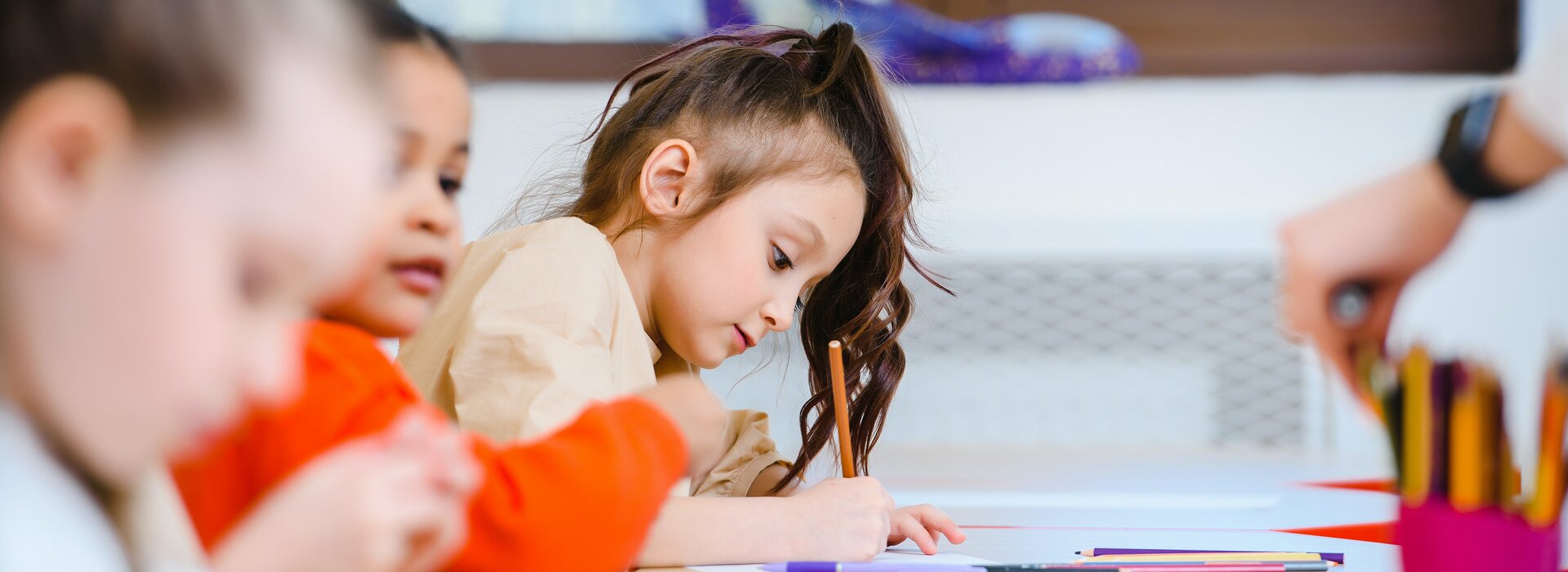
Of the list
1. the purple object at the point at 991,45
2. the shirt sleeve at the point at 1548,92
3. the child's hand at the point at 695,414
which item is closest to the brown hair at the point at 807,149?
the child's hand at the point at 695,414

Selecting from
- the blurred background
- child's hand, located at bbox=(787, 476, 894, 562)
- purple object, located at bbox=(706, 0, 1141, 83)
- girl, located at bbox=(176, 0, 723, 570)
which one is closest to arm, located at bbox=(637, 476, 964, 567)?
child's hand, located at bbox=(787, 476, 894, 562)

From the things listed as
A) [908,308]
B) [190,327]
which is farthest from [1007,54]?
[190,327]

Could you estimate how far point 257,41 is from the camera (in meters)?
0.24

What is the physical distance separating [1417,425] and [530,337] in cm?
36

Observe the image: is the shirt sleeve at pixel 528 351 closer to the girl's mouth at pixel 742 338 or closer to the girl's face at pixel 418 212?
the girl's face at pixel 418 212

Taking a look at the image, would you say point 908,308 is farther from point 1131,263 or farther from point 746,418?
point 1131,263

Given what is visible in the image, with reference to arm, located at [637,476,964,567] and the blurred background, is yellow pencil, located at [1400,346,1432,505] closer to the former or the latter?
arm, located at [637,476,964,567]

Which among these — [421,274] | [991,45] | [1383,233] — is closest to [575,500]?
[421,274]

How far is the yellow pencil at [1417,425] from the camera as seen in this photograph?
0.34 meters

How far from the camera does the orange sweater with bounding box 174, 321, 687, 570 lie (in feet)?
1.22

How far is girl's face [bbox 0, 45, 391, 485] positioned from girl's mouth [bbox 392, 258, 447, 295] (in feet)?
0.72

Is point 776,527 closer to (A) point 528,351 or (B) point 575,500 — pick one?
(A) point 528,351

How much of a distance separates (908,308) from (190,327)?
30.9 inches

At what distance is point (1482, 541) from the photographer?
1.15ft
